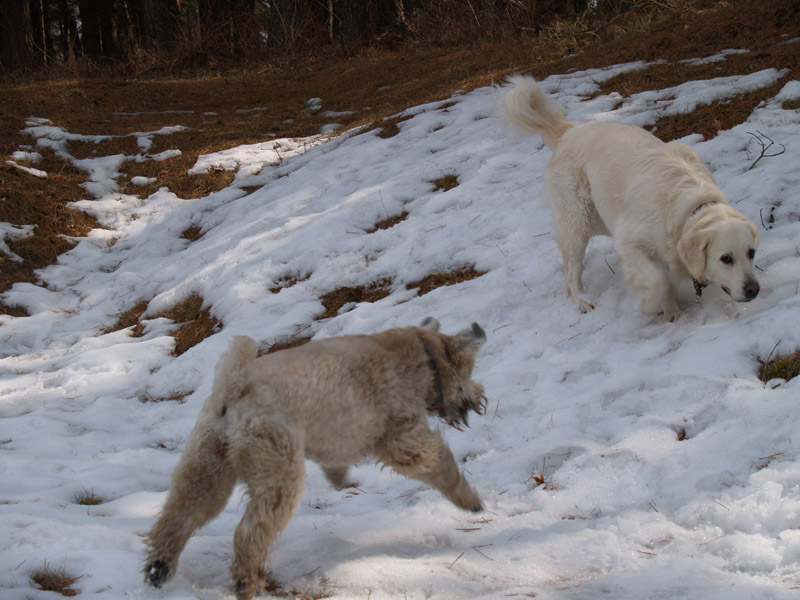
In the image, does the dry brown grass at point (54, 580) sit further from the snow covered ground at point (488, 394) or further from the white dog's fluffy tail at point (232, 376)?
the white dog's fluffy tail at point (232, 376)

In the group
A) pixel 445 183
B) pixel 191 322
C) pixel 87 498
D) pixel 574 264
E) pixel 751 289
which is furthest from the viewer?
pixel 445 183

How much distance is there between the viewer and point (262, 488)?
3074mm

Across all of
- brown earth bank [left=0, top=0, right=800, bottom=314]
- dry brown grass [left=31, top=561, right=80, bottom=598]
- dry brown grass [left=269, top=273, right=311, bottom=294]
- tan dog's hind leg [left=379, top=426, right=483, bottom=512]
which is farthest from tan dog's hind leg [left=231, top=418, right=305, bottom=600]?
brown earth bank [left=0, top=0, right=800, bottom=314]

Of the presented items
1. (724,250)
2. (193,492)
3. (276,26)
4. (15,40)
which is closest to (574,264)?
(724,250)

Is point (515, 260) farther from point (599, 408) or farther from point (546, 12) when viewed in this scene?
point (546, 12)

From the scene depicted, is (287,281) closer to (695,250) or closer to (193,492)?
(695,250)

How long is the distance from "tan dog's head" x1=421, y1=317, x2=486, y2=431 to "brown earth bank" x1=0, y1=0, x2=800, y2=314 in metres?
5.32

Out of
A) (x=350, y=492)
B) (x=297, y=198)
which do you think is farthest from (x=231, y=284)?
(x=350, y=492)

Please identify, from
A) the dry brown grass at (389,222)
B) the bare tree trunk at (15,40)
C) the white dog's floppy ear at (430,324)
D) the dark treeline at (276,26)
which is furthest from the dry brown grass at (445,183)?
the bare tree trunk at (15,40)

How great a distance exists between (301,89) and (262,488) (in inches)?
622

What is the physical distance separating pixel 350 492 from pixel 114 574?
1.68 meters

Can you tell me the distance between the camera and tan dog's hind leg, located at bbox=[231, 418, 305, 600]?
2965mm

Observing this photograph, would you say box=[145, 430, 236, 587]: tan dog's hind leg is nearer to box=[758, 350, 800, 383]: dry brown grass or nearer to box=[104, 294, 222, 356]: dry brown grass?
box=[758, 350, 800, 383]: dry brown grass

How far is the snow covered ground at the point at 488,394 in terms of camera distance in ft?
10.2
